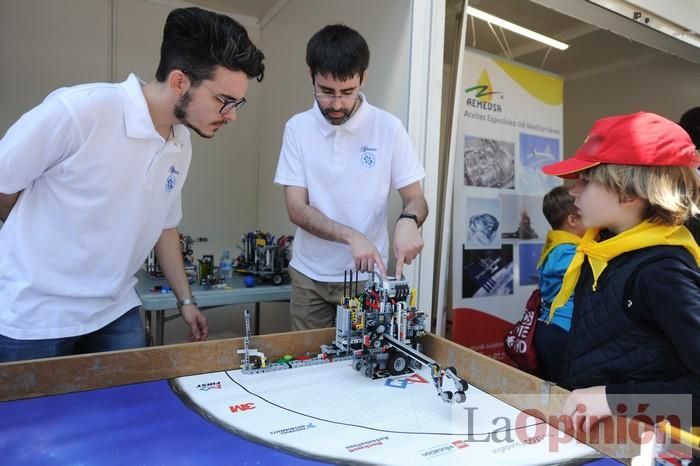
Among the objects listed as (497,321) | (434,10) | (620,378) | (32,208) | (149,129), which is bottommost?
(497,321)

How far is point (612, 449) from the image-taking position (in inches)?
35.1

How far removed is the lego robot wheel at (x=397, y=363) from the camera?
49.8 inches

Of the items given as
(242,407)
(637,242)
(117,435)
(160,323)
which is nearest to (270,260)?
(160,323)

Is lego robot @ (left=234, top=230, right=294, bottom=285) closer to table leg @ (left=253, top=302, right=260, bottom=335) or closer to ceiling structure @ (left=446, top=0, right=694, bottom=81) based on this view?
table leg @ (left=253, top=302, right=260, bottom=335)

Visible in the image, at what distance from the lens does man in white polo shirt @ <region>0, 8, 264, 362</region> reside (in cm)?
117

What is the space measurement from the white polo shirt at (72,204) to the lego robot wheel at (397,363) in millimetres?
782

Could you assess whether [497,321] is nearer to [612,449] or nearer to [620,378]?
[620,378]

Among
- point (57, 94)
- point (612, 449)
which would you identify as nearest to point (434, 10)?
point (57, 94)

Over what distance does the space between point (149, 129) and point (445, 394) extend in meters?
1.02

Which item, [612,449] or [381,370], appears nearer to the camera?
[612,449]

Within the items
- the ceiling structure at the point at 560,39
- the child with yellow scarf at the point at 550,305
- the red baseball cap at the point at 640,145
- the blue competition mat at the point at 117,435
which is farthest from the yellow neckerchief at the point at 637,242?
the ceiling structure at the point at 560,39

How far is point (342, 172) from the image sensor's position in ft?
5.68

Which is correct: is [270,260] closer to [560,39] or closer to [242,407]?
[242,407]

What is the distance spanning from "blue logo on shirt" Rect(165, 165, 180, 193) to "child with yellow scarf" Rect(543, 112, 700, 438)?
1089 millimetres
